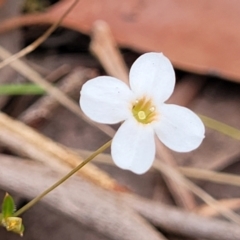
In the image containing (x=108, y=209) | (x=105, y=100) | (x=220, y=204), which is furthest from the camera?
(x=220, y=204)

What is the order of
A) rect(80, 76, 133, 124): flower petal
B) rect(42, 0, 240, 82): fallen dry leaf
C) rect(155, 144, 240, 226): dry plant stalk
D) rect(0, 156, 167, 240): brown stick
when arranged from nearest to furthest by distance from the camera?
rect(80, 76, 133, 124): flower petal, rect(0, 156, 167, 240): brown stick, rect(155, 144, 240, 226): dry plant stalk, rect(42, 0, 240, 82): fallen dry leaf

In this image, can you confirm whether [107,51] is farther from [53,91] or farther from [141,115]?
[141,115]

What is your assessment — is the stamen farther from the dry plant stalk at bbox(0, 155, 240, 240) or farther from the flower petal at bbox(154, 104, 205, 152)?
the dry plant stalk at bbox(0, 155, 240, 240)

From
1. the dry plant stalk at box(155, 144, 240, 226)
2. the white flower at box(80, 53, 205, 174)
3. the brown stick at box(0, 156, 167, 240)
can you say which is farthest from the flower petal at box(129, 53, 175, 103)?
the dry plant stalk at box(155, 144, 240, 226)

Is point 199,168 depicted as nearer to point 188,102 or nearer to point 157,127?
point 188,102

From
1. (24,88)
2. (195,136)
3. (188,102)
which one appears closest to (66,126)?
(24,88)

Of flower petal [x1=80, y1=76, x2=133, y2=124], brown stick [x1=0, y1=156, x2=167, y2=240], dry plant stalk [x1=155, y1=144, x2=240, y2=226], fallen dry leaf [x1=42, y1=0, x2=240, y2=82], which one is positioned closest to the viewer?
flower petal [x1=80, y1=76, x2=133, y2=124]

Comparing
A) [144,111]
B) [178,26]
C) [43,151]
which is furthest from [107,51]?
[144,111]
